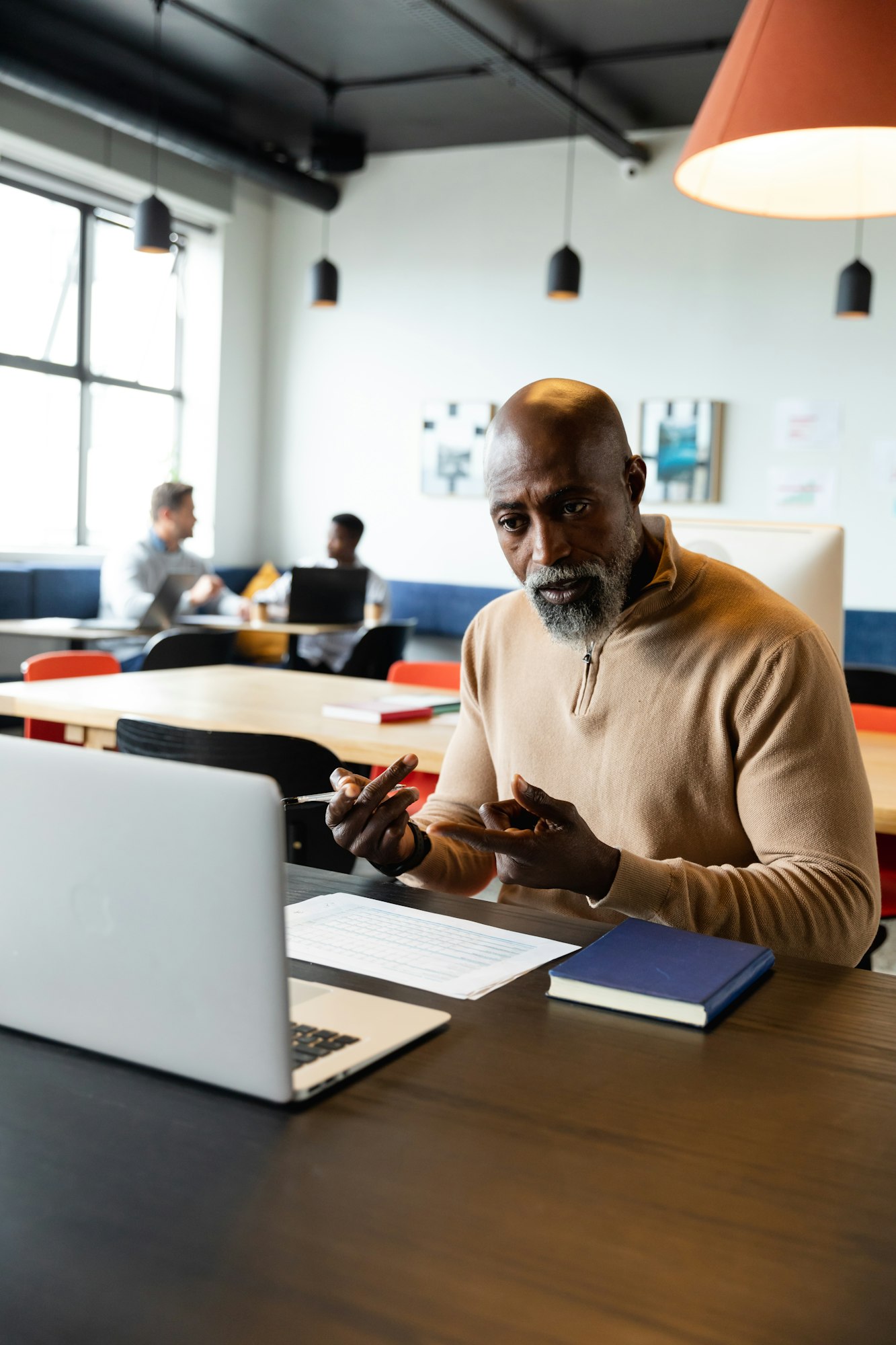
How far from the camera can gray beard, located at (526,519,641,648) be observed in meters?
1.59

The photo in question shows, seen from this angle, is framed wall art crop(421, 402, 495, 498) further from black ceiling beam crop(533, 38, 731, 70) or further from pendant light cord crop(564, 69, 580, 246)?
black ceiling beam crop(533, 38, 731, 70)

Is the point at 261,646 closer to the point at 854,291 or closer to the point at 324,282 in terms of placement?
the point at 324,282

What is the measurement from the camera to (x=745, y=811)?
149 centimetres

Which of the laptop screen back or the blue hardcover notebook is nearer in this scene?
the laptop screen back

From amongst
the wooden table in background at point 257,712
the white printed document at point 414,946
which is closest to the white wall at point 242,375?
the wooden table in background at point 257,712

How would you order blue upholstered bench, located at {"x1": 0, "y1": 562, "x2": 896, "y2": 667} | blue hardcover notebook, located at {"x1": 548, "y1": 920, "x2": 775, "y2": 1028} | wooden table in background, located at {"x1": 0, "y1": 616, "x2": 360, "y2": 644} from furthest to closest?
blue upholstered bench, located at {"x1": 0, "y1": 562, "x2": 896, "y2": 667}
wooden table in background, located at {"x1": 0, "y1": 616, "x2": 360, "y2": 644}
blue hardcover notebook, located at {"x1": 548, "y1": 920, "x2": 775, "y2": 1028}

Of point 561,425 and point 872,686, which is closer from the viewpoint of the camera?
point 561,425

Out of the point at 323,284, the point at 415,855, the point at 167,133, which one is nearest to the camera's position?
the point at 415,855

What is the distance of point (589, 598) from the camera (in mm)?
1598

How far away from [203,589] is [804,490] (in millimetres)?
3566

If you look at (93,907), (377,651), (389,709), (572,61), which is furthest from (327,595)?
(93,907)

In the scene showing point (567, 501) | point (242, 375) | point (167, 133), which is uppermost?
point (167, 133)

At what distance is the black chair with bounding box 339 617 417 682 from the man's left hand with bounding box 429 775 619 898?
467cm

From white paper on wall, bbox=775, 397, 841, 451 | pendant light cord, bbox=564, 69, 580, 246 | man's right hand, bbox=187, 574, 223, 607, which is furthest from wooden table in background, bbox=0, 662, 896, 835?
pendant light cord, bbox=564, 69, 580, 246
